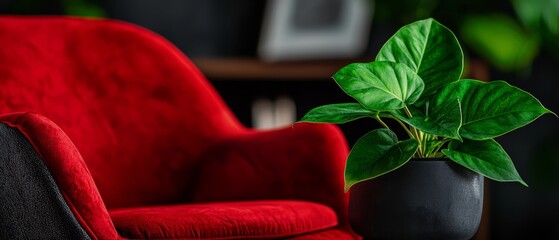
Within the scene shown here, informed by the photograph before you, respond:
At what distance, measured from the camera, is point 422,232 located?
3.58 feet

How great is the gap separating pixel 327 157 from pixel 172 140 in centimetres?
34

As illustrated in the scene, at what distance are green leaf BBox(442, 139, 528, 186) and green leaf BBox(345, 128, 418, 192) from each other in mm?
52

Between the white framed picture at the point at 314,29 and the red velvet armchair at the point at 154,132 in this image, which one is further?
the white framed picture at the point at 314,29

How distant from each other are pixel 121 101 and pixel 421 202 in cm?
85

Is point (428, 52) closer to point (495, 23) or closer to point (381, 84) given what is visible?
point (381, 84)

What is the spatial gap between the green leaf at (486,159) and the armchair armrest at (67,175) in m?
0.48

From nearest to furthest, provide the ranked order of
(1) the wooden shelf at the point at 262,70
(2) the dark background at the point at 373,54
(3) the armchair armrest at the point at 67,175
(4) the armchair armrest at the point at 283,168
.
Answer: (3) the armchair armrest at the point at 67,175 < (4) the armchair armrest at the point at 283,168 < (2) the dark background at the point at 373,54 < (1) the wooden shelf at the point at 262,70

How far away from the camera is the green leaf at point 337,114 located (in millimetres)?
1111

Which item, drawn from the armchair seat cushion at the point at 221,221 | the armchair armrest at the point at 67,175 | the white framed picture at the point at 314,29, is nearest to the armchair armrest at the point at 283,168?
the armchair seat cushion at the point at 221,221

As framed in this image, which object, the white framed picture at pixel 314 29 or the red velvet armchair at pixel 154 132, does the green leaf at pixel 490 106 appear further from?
the white framed picture at pixel 314 29

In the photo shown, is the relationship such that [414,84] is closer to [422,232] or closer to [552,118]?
[422,232]

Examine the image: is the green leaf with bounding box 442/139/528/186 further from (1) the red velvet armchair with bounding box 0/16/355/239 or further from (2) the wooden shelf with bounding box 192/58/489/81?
(2) the wooden shelf with bounding box 192/58/489/81

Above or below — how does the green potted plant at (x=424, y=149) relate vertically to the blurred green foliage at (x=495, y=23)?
above

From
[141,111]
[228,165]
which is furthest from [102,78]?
[228,165]
